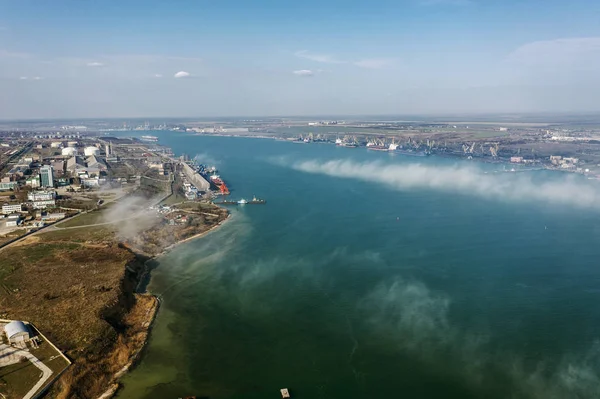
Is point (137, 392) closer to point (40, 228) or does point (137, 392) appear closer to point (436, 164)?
point (40, 228)

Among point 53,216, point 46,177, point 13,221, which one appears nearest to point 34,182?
point 46,177

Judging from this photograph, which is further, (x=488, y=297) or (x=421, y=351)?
(x=488, y=297)

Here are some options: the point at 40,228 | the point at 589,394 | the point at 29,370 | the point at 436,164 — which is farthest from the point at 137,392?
the point at 436,164

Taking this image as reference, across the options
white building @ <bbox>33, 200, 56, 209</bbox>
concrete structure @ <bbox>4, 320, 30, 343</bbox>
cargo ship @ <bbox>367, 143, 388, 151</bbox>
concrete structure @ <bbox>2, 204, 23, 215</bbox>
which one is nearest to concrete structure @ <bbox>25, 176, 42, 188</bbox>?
white building @ <bbox>33, 200, 56, 209</bbox>

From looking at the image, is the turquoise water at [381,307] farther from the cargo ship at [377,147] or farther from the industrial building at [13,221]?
the cargo ship at [377,147]

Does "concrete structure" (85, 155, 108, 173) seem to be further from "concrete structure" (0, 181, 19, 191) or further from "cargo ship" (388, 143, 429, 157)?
"cargo ship" (388, 143, 429, 157)

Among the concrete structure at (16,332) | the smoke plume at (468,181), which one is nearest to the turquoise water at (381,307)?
the concrete structure at (16,332)

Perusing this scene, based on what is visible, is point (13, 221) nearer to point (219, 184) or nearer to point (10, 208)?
point (10, 208)
